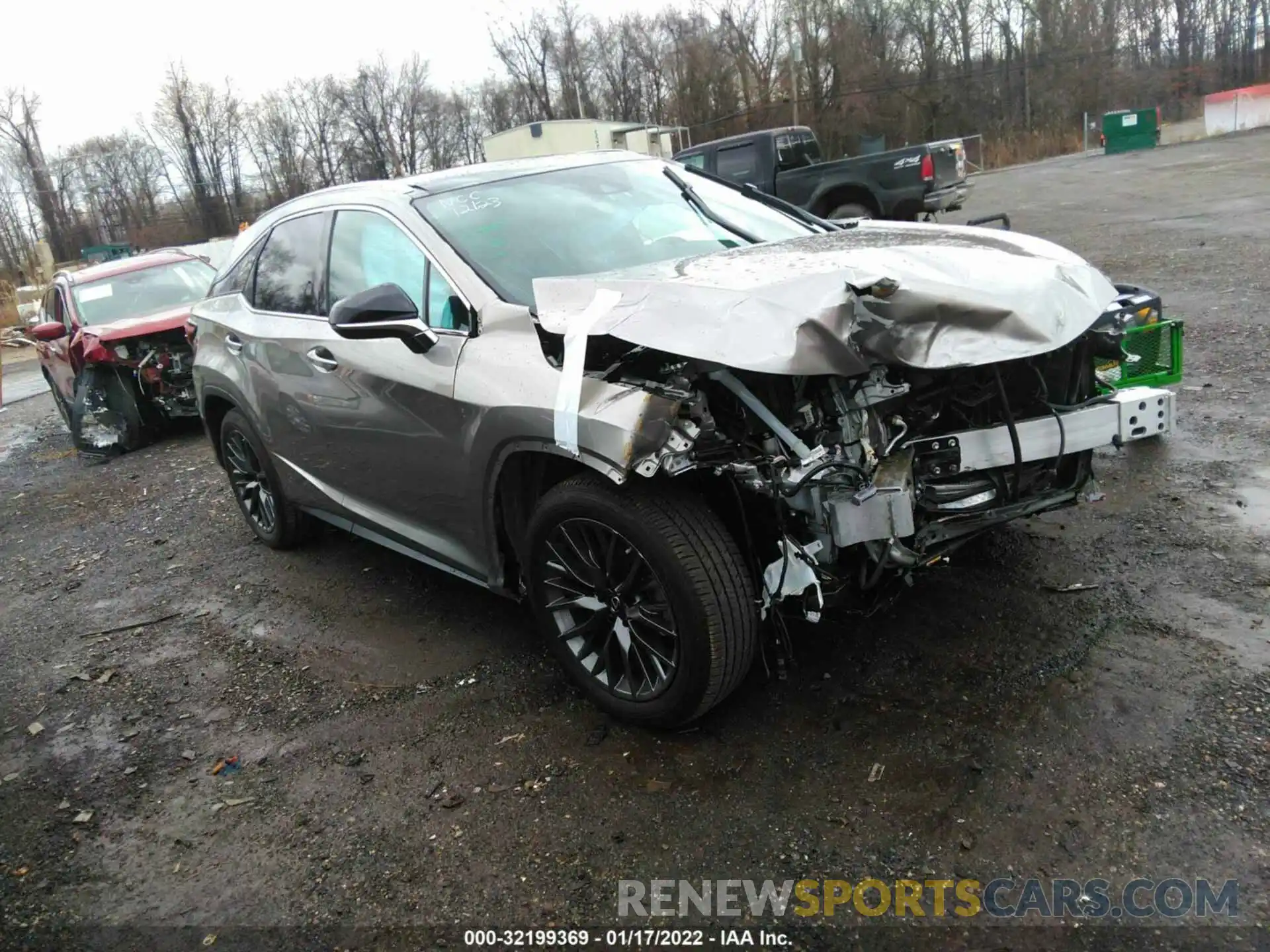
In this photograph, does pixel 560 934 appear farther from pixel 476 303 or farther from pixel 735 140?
pixel 735 140

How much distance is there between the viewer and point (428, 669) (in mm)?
3840

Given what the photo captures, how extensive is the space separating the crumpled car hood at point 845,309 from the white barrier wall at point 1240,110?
3737 centimetres

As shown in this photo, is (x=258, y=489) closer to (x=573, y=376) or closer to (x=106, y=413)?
(x=573, y=376)

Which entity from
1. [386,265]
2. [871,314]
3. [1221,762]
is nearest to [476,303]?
[386,265]

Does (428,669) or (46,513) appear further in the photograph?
(46,513)

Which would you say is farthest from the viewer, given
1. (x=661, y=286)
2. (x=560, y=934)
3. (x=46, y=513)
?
(x=46, y=513)

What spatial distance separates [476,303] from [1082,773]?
2436mm

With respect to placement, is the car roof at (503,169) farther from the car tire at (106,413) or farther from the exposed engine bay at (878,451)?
the car tire at (106,413)

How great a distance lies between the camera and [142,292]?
977 centimetres

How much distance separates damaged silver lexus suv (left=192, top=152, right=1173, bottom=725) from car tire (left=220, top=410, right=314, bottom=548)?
1207 millimetres

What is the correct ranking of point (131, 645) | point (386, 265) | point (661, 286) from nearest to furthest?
point (661, 286) < point (386, 265) < point (131, 645)

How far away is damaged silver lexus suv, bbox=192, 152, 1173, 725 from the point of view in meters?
2.72

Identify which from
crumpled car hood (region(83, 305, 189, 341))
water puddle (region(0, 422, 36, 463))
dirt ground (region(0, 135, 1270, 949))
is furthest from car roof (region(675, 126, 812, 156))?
dirt ground (region(0, 135, 1270, 949))

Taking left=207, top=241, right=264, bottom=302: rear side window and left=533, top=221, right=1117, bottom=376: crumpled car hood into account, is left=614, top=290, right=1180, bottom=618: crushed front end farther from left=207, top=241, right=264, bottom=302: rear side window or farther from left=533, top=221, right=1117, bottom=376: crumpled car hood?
left=207, top=241, right=264, bottom=302: rear side window
